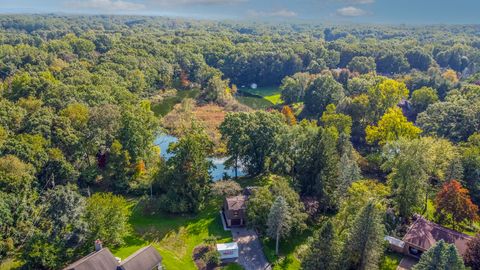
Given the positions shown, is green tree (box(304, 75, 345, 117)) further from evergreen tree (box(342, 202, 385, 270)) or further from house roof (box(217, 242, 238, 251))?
evergreen tree (box(342, 202, 385, 270))

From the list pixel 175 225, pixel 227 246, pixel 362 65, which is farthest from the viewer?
pixel 362 65

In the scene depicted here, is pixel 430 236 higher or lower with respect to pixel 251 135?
lower

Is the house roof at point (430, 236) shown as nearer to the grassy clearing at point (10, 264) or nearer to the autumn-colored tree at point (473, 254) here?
the autumn-colored tree at point (473, 254)

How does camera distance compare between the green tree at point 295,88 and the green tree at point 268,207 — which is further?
the green tree at point 295,88

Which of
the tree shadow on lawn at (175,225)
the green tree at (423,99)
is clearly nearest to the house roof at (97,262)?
the tree shadow on lawn at (175,225)

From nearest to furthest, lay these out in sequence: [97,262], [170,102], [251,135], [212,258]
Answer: [97,262] < [212,258] < [251,135] < [170,102]

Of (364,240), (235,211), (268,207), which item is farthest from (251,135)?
(364,240)

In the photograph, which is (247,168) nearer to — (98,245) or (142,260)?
(142,260)
